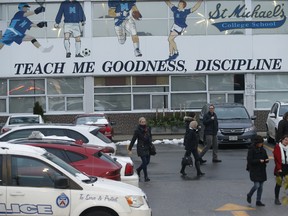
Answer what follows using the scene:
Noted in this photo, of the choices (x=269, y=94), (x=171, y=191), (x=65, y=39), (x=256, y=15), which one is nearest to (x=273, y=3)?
(x=256, y=15)

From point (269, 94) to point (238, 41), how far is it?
319 cm

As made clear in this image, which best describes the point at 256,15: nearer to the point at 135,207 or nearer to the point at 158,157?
the point at 158,157

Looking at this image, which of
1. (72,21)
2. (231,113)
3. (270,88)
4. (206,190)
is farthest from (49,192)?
(270,88)

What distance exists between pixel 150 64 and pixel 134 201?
72.3ft

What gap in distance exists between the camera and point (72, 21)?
30.1 m

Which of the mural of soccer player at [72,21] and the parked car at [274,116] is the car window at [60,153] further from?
the mural of soccer player at [72,21]

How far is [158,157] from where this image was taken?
20.1 m

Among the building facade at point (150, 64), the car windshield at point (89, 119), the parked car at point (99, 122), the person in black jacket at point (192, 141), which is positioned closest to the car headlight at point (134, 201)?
the person in black jacket at point (192, 141)

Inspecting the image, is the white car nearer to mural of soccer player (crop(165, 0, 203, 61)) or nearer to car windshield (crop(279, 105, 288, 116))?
car windshield (crop(279, 105, 288, 116))

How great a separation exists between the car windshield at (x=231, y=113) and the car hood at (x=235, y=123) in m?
0.42

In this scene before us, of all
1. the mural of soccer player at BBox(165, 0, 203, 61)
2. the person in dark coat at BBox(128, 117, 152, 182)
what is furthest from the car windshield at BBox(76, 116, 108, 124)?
the mural of soccer player at BBox(165, 0, 203, 61)

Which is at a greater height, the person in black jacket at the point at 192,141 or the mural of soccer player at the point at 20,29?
the mural of soccer player at the point at 20,29

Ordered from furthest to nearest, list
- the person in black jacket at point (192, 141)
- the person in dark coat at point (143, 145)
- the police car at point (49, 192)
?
the person in black jacket at point (192, 141), the person in dark coat at point (143, 145), the police car at point (49, 192)

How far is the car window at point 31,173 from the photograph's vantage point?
8102mm
